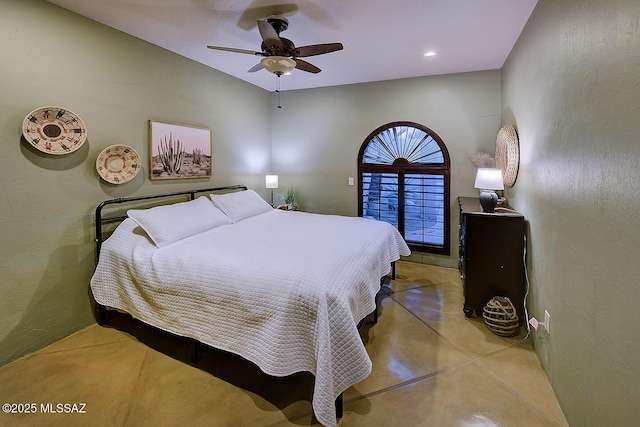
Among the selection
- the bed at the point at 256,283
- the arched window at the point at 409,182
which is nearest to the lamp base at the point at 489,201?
the bed at the point at 256,283

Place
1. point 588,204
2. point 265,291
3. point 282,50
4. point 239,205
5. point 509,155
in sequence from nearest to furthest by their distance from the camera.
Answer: point 588,204 → point 265,291 → point 282,50 → point 509,155 → point 239,205

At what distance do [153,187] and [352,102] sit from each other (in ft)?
9.99

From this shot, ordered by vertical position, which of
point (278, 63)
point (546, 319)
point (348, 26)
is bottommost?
point (546, 319)

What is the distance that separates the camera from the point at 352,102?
4777 mm

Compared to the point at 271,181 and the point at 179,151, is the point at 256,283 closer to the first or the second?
the point at 179,151

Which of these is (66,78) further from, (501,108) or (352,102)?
(501,108)

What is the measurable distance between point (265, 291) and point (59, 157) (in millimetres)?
2132

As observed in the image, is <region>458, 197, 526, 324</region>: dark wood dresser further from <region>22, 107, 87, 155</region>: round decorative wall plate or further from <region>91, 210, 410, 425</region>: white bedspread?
<region>22, 107, 87, 155</region>: round decorative wall plate

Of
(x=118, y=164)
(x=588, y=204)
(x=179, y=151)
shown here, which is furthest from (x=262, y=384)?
(x=179, y=151)

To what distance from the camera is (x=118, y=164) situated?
2979 mm

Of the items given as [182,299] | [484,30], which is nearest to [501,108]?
[484,30]

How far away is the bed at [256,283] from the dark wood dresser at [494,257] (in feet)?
2.54

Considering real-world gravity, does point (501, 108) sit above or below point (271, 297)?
above

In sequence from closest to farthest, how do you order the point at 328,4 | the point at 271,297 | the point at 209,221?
1. the point at 271,297
2. the point at 328,4
3. the point at 209,221
